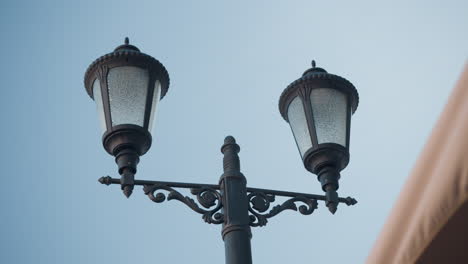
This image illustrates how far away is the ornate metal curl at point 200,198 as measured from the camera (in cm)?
509

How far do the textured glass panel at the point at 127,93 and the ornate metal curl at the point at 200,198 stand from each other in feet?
1.47

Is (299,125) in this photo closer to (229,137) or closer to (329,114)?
(329,114)

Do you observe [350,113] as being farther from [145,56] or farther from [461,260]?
[461,260]

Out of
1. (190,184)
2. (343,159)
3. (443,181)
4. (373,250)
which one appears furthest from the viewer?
→ (343,159)

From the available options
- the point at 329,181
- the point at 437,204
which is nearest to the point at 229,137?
the point at 329,181

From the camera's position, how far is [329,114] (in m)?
5.63

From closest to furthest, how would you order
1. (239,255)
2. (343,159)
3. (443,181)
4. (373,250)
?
(443,181)
(373,250)
(239,255)
(343,159)

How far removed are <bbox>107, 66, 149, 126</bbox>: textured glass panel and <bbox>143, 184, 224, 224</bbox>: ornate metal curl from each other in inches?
17.6

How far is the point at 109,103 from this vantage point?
5359 millimetres

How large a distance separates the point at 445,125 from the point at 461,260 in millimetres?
567

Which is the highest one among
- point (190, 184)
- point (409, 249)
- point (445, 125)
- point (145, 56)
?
point (145, 56)

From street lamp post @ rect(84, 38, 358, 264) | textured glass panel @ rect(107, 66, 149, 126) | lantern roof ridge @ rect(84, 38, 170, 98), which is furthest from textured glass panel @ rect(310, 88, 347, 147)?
textured glass panel @ rect(107, 66, 149, 126)

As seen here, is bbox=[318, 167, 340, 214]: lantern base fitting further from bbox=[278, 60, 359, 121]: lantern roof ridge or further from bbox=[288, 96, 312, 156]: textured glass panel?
bbox=[278, 60, 359, 121]: lantern roof ridge

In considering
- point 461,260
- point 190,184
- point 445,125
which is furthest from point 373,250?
point 190,184
